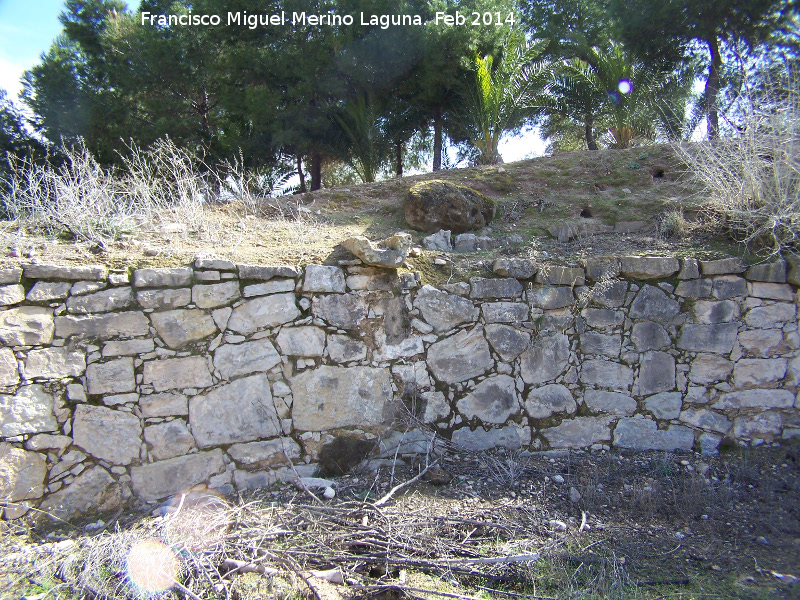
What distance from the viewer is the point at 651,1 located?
7879mm

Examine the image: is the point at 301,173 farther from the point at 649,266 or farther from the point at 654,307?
the point at 654,307

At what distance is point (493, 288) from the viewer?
3785mm

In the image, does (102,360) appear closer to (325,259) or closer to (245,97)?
(325,259)

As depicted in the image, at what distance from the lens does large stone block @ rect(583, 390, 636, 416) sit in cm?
382

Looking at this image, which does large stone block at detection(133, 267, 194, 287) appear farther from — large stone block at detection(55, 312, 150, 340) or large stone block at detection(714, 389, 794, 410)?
large stone block at detection(714, 389, 794, 410)

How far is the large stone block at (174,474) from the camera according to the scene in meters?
3.21

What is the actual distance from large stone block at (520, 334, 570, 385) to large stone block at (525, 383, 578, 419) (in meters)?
0.07

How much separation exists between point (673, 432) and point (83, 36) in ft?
35.2

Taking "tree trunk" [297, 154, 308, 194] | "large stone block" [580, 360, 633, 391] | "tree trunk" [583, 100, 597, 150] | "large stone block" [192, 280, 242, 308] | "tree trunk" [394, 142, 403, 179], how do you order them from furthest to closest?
"tree trunk" [394, 142, 403, 179] < "tree trunk" [583, 100, 597, 150] < "tree trunk" [297, 154, 308, 194] < "large stone block" [580, 360, 633, 391] < "large stone block" [192, 280, 242, 308]

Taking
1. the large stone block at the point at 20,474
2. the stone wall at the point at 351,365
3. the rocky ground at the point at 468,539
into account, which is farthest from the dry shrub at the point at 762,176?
the large stone block at the point at 20,474

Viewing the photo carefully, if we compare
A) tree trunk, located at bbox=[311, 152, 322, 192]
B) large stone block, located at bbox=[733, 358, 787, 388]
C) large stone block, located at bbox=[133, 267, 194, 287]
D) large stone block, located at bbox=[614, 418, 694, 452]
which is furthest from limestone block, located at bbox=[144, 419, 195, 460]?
tree trunk, located at bbox=[311, 152, 322, 192]

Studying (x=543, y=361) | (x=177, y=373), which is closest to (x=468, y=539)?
(x=543, y=361)

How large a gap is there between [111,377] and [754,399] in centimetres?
458

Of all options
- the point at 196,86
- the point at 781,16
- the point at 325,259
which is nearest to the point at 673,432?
the point at 325,259
